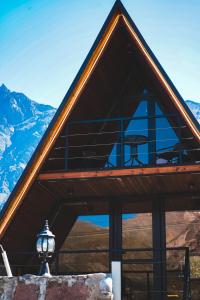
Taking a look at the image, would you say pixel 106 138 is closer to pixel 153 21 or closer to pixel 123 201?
pixel 123 201

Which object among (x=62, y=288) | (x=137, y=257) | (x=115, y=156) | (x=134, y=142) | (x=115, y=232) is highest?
(x=134, y=142)

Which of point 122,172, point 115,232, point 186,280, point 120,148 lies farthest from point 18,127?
point 186,280

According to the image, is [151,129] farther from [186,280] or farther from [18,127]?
[18,127]

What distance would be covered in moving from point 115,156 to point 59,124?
191cm

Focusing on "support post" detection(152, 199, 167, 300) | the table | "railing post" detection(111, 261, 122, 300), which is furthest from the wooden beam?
"railing post" detection(111, 261, 122, 300)

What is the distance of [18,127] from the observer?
103 meters

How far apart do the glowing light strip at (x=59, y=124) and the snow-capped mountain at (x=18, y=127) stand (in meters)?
74.6

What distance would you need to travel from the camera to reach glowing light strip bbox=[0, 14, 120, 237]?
11.2 m

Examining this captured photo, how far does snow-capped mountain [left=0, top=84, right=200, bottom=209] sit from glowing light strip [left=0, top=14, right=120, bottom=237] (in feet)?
245

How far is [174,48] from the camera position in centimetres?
1706

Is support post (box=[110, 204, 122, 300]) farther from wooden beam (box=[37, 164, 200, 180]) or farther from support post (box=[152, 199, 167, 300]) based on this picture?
wooden beam (box=[37, 164, 200, 180])

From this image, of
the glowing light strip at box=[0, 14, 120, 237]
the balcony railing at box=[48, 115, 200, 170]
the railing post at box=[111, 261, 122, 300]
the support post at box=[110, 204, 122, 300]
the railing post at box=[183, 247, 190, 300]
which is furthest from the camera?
the balcony railing at box=[48, 115, 200, 170]

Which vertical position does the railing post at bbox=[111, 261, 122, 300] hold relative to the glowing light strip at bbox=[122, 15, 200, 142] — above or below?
below

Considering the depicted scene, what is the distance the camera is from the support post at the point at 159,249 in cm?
1166
